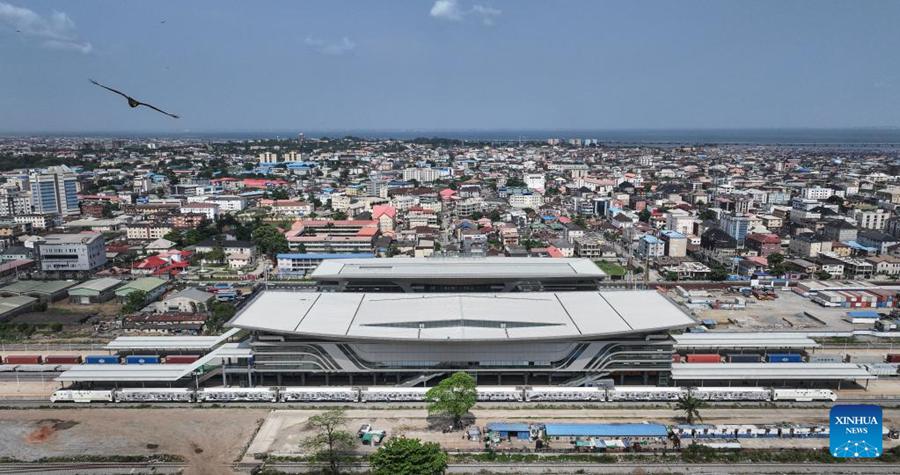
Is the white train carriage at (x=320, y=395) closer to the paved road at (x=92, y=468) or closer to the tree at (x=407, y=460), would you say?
the paved road at (x=92, y=468)

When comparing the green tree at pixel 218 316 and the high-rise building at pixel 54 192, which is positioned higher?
the high-rise building at pixel 54 192

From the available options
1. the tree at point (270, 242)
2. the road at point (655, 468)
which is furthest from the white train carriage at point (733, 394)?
the tree at point (270, 242)

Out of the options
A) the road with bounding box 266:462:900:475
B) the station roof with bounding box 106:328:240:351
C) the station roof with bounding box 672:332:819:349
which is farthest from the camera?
the station roof with bounding box 106:328:240:351

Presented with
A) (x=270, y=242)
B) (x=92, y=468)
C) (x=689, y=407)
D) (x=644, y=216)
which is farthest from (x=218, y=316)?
(x=644, y=216)

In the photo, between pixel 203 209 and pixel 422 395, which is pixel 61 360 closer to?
pixel 422 395

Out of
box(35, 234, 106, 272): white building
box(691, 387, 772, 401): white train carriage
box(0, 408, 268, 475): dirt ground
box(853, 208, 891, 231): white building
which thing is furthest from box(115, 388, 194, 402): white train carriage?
box(853, 208, 891, 231): white building

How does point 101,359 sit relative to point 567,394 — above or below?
above

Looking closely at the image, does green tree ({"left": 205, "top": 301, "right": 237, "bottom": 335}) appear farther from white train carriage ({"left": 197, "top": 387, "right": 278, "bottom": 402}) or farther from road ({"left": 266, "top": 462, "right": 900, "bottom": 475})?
road ({"left": 266, "top": 462, "right": 900, "bottom": 475})
